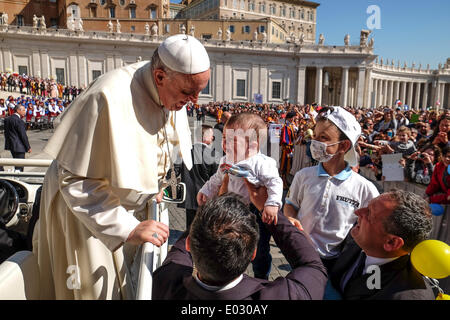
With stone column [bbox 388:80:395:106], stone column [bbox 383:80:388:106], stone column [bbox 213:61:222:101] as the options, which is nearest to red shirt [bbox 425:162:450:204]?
stone column [bbox 213:61:222:101]

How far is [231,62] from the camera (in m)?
48.7

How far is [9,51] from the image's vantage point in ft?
143

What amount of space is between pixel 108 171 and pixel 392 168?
4.98 m

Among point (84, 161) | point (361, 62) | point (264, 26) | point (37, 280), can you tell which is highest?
point (264, 26)

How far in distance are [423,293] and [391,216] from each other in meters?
0.36

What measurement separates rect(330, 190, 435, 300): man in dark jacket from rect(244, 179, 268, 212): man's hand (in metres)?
0.76

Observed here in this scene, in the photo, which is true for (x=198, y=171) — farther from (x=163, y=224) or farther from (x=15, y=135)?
(x=15, y=135)

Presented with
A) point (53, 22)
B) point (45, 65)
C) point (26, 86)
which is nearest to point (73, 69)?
point (45, 65)

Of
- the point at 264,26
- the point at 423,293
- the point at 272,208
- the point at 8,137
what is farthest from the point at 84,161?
the point at 264,26

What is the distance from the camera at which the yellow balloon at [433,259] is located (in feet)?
4.75

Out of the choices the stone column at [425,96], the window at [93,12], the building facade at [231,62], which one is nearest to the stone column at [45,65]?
the building facade at [231,62]

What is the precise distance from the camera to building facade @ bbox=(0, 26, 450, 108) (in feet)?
145

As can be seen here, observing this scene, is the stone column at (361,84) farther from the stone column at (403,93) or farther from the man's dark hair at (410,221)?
the man's dark hair at (410,221)
